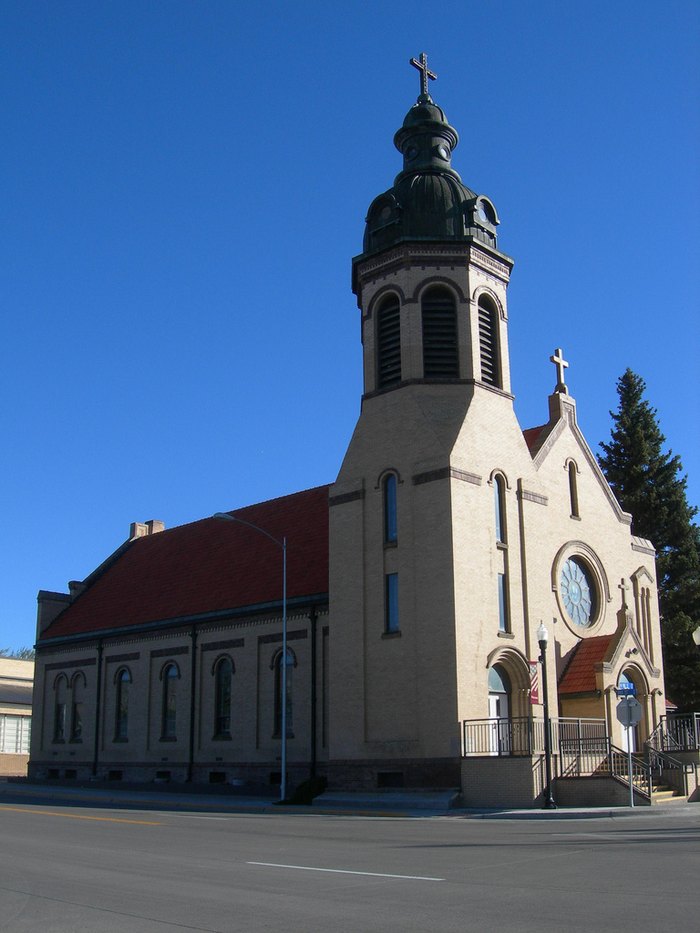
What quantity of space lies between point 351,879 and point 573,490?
86.3ft

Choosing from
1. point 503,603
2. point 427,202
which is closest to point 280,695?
point 503,603

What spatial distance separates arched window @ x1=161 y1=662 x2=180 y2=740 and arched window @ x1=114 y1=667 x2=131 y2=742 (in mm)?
2629

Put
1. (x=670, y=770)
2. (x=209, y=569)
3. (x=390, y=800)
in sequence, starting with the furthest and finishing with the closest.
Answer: (x=209, y=569), (x=670, y=770), (x=390, y=800)

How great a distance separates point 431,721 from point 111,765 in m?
19.3

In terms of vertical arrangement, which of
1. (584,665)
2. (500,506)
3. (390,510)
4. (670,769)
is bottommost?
(670,769)

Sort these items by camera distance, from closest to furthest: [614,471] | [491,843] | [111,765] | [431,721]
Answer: [491,843] → [431,721] → [111,765] → [614,471]

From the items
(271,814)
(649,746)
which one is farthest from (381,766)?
(649,746)

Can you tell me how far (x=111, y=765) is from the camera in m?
42.8

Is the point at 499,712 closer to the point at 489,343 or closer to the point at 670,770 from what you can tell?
the point at 670,770

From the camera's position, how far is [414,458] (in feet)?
103

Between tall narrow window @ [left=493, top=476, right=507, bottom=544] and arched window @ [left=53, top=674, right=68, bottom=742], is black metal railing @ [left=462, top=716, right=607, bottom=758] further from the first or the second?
arched window @ [left=53, top=674, right=68, bottom=742]

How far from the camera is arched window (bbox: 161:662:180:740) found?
4062cm

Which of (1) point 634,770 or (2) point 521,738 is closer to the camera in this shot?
(1) point 634,770

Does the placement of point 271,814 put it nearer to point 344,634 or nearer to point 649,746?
point 344,634
